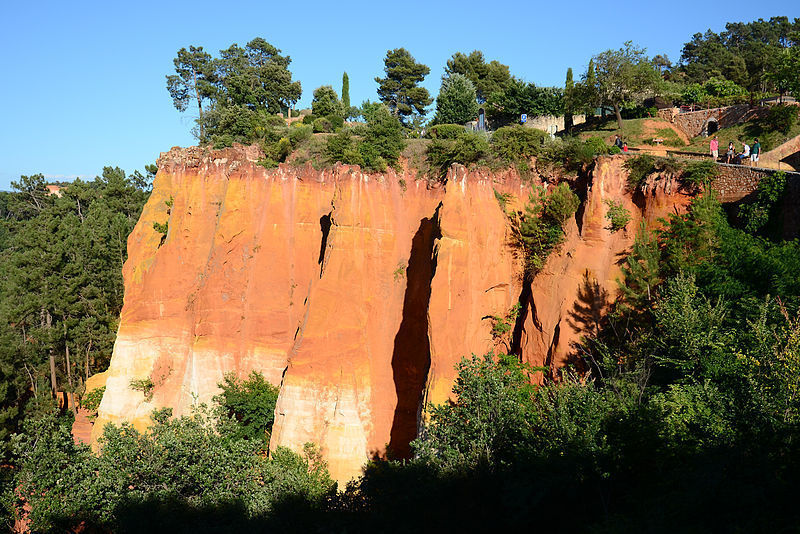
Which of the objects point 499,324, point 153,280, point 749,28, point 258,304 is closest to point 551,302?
point 499,324

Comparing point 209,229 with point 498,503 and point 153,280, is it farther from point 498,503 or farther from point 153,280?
point 498,503

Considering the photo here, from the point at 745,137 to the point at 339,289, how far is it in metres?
19.5

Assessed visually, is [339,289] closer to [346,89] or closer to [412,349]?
[412,349]

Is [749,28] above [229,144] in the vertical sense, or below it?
above

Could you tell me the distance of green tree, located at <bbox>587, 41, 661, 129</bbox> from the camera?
30.1 meters

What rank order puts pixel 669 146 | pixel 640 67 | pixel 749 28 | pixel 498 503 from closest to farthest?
pixel 498 503
pixel 669 146
pixel 640 67
pixel 749 28

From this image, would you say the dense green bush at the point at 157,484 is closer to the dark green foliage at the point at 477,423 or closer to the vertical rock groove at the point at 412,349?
the vertical rock groove at the point at 412,349

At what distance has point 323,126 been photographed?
35.7m

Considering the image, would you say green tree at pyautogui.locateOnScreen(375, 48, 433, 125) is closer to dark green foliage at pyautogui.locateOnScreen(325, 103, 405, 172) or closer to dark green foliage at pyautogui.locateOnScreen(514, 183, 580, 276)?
dark green foliage at pyautogui.locateOnScreen(325, 103, 405, 172)

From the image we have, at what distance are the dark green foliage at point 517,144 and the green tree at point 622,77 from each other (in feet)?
41.2

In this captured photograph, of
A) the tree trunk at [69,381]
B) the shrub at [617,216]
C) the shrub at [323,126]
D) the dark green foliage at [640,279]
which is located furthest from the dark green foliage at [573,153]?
the tree trunk at [69,381]

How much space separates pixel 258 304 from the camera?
72.8ft

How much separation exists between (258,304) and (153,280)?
190 inches

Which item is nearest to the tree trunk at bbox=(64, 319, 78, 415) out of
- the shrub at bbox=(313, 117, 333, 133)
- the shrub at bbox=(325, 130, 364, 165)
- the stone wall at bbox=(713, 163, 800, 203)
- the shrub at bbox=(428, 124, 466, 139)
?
the shrub at bbox=(313, 117, 333, 133)
